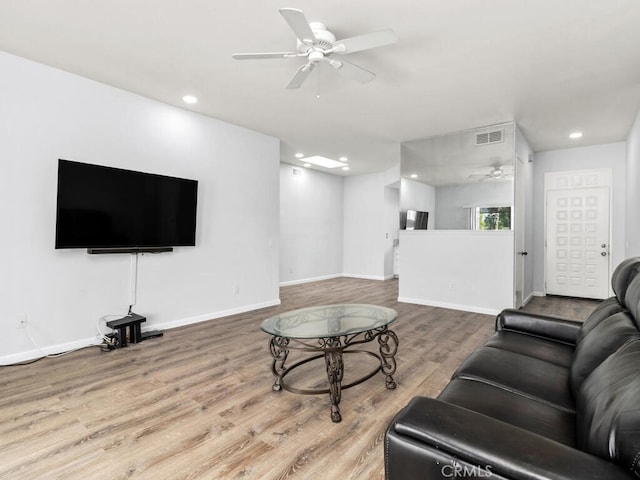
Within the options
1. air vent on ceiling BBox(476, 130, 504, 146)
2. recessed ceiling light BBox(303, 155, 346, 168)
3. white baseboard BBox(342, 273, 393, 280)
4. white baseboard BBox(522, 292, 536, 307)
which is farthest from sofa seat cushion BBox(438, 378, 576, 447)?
white baseboard BBox(342, 273, 393, 280)

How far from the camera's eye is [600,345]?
1583 millimetres

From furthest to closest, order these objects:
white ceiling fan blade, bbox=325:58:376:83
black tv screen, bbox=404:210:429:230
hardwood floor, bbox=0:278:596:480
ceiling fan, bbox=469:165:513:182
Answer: black tv screen, bbox=404:210:429:230, ceiling fan, bbox=469:165:513:182, white ceiling fan blade, bbox=325:58:376:83, hardwood floor, bbox=0:278:596:480

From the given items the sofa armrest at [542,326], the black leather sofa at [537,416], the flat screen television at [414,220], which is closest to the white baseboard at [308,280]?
the flat screen television at [414,220]

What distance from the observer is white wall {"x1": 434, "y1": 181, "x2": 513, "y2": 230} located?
15.7 ft

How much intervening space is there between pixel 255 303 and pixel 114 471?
349 centimetres

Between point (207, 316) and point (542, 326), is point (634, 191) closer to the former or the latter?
point (542, 326)

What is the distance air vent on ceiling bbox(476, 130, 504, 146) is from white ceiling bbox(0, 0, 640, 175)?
0.27m

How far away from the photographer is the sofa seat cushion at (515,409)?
1.27 metres

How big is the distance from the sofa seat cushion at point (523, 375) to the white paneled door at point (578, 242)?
17.6 feet

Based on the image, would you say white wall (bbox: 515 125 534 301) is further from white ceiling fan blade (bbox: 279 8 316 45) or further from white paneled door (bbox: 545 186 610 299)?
white ceiling fan blade (bbox: 279 8 316 45)

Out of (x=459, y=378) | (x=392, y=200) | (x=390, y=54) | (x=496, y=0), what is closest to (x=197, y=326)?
(x=459, y=378)

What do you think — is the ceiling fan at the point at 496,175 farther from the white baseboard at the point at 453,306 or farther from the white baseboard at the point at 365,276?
the white baseboard at the point at 365,276

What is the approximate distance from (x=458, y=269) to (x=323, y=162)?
3608 mm

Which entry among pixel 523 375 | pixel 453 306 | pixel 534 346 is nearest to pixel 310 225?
pixel 453 306
